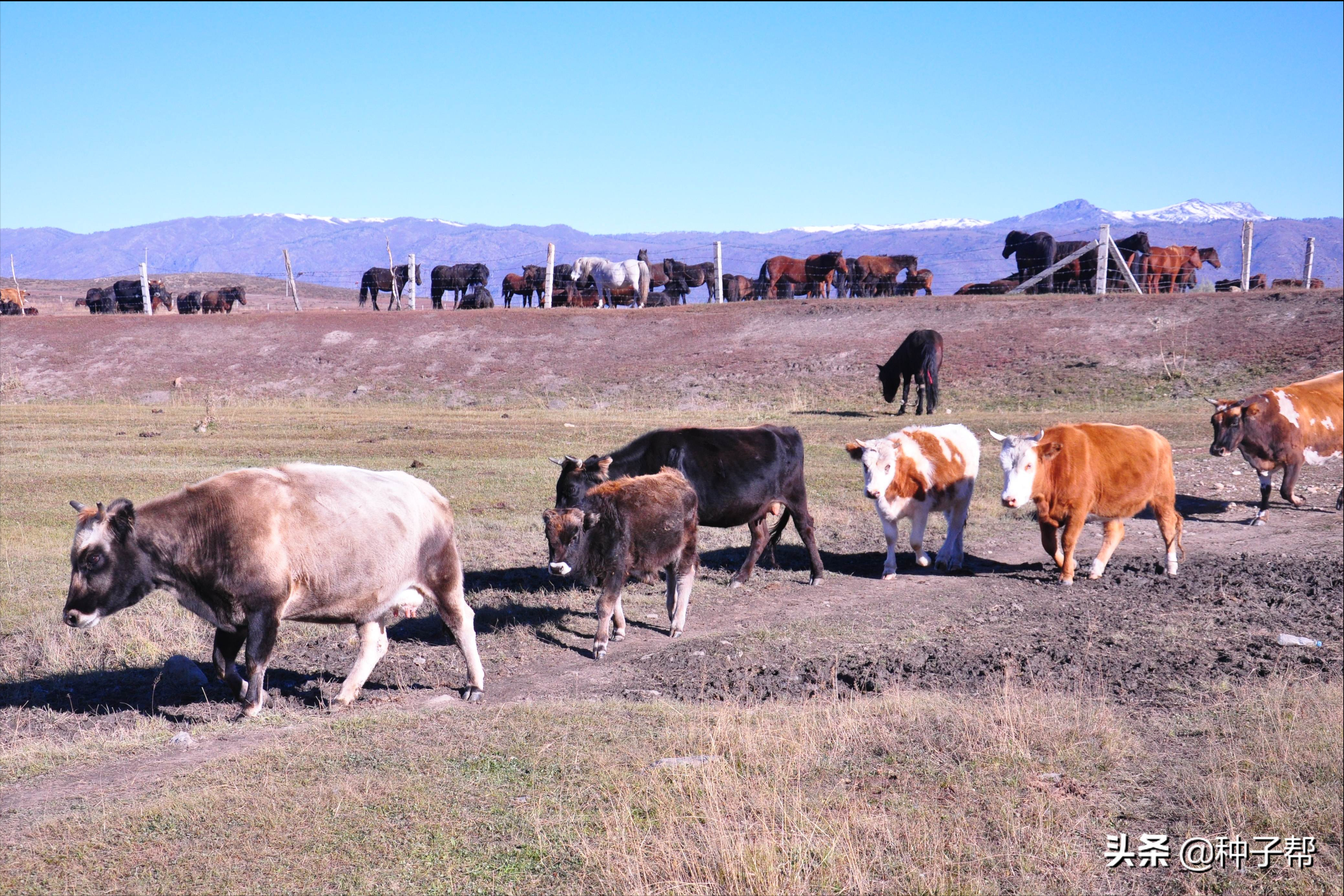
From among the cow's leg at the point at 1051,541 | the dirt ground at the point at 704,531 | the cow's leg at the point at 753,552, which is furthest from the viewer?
the cow's leg at the point at 1051,541

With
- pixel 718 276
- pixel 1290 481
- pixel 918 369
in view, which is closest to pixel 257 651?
pixel 1290 481

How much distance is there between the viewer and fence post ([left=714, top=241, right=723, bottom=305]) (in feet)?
151

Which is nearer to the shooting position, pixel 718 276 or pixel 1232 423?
pixel 1232 423

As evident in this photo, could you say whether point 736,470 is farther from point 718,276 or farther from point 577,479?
point 718,276

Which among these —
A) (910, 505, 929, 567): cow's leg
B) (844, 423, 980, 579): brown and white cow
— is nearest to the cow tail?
(844, 423, 980, 579): brown and white cow

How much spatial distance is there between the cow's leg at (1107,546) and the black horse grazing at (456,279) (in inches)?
1642

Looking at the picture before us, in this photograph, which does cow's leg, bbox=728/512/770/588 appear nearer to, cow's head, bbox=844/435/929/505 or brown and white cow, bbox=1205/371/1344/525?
cow's head, bbox=844/435/929/505

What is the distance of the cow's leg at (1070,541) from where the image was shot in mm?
11508

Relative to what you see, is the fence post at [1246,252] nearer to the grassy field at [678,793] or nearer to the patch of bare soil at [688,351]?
the patch of bare soil at [688,351]

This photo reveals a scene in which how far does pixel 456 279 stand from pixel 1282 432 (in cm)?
4226

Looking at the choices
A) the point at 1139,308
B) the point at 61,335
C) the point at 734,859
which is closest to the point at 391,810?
the point at 734,859

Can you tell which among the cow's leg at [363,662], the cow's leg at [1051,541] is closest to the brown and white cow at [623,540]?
the cow's leg at [363,662]

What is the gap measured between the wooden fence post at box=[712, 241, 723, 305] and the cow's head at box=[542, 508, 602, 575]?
120ft

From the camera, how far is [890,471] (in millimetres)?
11812
